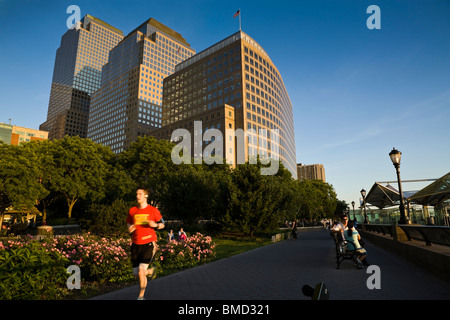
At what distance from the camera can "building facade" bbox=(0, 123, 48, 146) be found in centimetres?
10860

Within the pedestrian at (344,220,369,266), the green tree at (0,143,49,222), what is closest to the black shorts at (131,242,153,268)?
the pedestrian at (344,220,369,266)

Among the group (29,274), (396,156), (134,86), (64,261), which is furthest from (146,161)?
(134,86)

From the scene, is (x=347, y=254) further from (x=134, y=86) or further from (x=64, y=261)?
(x=134, y=86)

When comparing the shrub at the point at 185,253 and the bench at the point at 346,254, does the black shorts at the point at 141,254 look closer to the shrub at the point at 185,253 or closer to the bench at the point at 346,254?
the shrub at the point at 185,253

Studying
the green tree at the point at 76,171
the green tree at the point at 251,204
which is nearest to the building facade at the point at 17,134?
the green tree at the point at 76,171

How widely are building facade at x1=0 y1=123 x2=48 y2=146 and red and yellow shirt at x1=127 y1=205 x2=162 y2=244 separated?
417ft

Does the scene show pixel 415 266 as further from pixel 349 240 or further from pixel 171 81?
pixel 171 81

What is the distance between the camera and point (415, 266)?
9.48 meters

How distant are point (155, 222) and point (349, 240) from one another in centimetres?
761

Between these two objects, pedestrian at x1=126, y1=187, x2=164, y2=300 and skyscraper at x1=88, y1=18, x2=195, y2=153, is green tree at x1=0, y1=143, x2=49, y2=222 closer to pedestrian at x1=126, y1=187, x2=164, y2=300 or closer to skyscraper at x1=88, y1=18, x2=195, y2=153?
→ pedestrian at x1=126, y1=187, x2=164, y2=300

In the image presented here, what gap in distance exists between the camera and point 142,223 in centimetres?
514

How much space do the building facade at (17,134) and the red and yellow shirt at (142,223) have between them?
417 feet
